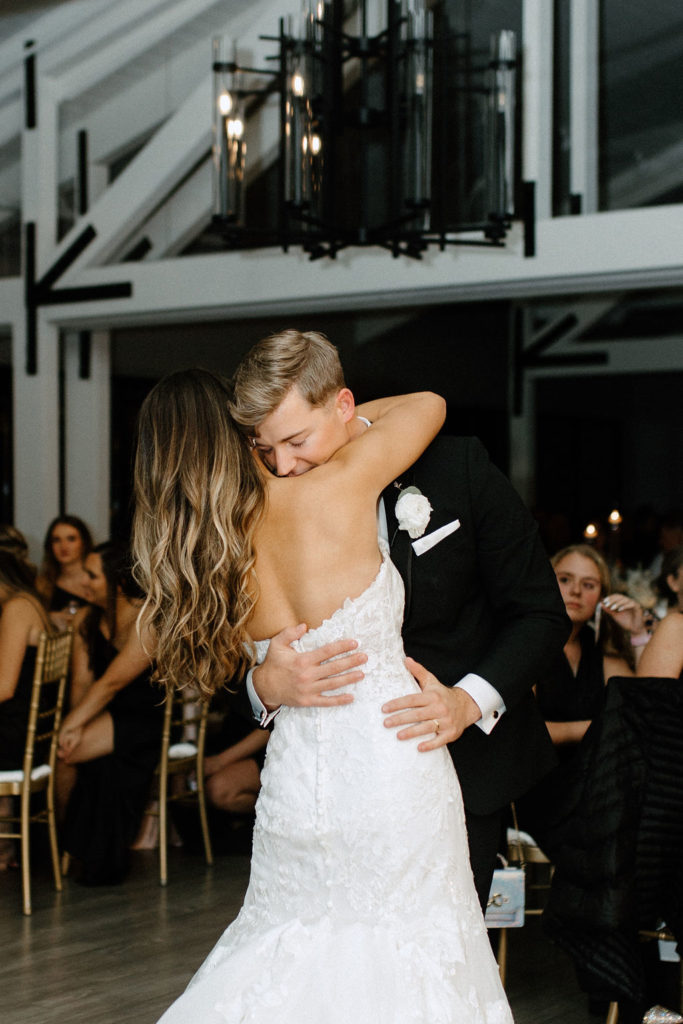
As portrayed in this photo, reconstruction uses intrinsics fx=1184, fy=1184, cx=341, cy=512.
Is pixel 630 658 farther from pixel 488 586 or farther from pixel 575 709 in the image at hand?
pixel 488 586

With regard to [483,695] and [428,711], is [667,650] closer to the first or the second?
[483,695]

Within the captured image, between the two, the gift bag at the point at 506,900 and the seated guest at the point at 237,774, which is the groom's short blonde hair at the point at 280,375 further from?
the seated guest at the point at 237,774

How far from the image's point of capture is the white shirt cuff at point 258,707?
86.7 inches

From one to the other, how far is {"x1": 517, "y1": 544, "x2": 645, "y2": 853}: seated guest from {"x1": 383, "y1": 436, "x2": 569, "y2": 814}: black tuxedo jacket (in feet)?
4.01

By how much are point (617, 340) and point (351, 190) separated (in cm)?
178

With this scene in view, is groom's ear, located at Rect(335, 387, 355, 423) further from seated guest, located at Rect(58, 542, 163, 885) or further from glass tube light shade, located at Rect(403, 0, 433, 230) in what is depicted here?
glass tube light shade, located at Rect(403, 0, 433, 230)

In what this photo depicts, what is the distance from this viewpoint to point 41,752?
5.10m

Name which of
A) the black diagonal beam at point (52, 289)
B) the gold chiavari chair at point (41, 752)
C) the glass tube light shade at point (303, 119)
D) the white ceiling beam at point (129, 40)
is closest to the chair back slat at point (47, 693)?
the gold chiavari chair at point (41, 752)

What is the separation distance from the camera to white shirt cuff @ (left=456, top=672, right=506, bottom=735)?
212 cm

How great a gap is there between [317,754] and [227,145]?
4.05 metres

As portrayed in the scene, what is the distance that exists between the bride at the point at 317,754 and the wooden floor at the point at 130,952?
64.4 inches

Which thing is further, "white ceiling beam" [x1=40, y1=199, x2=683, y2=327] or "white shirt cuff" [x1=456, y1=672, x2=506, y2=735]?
"white ceiling beam" [x1=40, y1=199, x2=683, y2=327]

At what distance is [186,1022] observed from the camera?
1936 mm

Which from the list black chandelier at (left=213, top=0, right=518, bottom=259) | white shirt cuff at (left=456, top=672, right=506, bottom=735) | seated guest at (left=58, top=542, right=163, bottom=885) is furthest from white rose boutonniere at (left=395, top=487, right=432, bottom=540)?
black chandelier at (left=213, top=0, right=518, bottom=259)
